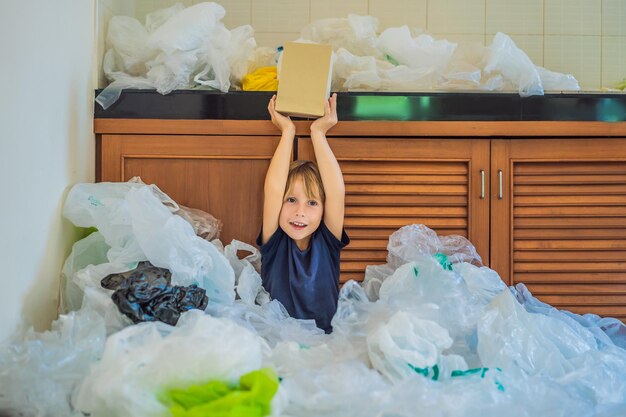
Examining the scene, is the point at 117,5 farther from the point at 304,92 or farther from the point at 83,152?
the point at 304,92

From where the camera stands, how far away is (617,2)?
2.40 m

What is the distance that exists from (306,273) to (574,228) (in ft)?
2.60

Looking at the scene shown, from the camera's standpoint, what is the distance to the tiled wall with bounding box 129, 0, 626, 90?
2336mm

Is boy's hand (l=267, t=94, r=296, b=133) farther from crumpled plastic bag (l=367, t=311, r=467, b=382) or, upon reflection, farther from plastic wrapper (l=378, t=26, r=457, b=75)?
crumpled plastic bag (l=367, t=311, r=467, b=382)

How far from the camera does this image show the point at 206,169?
188cm

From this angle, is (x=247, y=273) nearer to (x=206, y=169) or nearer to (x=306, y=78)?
(x=206, y=169)

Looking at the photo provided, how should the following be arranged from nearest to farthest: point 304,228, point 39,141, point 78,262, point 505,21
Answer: point 39,141
point 78,262
point 304,228
point 505,21

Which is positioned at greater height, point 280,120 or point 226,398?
point 280,120

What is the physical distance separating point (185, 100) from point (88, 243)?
18.7 inches

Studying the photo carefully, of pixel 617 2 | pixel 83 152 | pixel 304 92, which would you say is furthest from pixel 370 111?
pixel 617 2

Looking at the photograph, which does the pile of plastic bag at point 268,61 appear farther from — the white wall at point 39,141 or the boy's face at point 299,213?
the boy's face at point 299,213

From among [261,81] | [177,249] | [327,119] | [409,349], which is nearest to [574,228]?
[327,119]

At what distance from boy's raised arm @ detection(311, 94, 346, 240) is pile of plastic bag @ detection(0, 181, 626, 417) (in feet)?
0.59

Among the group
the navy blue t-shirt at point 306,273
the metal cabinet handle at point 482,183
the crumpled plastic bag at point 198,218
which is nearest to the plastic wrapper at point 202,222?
the crumpled plastic bag at point 198,218
